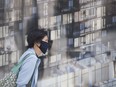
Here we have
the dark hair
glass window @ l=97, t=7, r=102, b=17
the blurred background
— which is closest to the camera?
the dark hair

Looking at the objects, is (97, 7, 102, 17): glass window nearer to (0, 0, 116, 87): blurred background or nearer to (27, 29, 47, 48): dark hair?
(0, 0, 116, 87): blurred background

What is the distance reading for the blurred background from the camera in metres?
6.80

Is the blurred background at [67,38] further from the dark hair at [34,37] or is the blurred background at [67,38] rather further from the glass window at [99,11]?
the dark hair at [34,37]

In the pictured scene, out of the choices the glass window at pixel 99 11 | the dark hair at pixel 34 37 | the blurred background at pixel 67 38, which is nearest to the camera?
the dark hair at pixel 34 37

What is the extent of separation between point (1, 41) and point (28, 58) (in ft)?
5.07

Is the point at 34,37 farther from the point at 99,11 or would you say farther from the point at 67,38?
the point at 99,11

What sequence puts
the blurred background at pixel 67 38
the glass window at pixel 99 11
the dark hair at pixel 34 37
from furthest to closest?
the glass window at pixel 99 11 < the blurred background at pixel 67 38 < the dark hair at pixel 34 37

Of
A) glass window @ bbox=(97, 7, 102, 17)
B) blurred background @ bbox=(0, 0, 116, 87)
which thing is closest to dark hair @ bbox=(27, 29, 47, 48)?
blurred background @ bbox=(0, 0, 116, 87)

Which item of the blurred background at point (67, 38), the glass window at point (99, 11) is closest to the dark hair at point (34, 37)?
the blurred background at point (67, 38)

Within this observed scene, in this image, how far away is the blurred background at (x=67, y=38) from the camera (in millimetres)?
6797

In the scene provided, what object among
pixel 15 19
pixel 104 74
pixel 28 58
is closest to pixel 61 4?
pixel 15 19

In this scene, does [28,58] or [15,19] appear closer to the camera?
[28,58]

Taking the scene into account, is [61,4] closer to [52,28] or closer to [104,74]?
[52,28]

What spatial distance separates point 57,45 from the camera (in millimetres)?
7262
